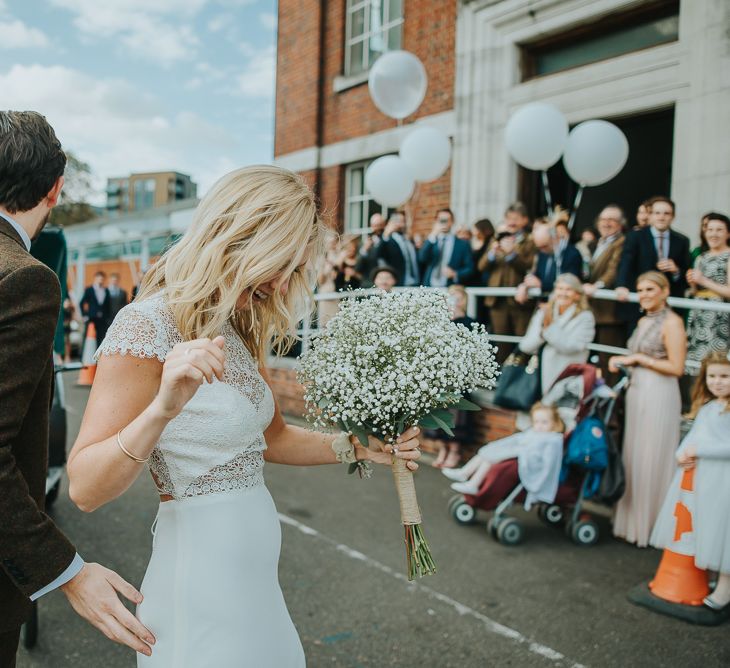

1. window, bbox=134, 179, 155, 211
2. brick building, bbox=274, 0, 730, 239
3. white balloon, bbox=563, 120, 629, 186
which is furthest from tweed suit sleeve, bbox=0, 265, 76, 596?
window, bbox=134, 179, 155, 211

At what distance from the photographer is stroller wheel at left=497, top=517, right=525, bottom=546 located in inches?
208

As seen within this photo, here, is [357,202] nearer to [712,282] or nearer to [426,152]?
[426,152]

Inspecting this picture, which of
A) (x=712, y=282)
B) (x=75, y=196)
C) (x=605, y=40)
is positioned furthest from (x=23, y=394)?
(x=75, y=196)

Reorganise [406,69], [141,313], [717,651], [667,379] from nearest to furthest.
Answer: [141,313]
[717,651]
[667,379]
[406,69]

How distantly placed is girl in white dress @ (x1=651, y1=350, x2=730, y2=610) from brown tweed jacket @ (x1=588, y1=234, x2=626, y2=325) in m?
2.17

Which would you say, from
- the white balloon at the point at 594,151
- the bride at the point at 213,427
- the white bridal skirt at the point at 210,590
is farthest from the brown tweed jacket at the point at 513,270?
the white bridal skirt at the point at 210,590

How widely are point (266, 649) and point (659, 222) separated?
18.7 ft

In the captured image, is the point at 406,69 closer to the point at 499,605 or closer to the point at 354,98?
the point at 354,98

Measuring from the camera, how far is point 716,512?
4297mm

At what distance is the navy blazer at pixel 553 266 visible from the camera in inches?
283

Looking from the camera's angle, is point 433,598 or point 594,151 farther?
point 594,151

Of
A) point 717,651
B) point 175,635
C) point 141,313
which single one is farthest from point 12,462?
point 717,651

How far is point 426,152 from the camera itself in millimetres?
9117

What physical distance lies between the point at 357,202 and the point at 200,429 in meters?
11.4
